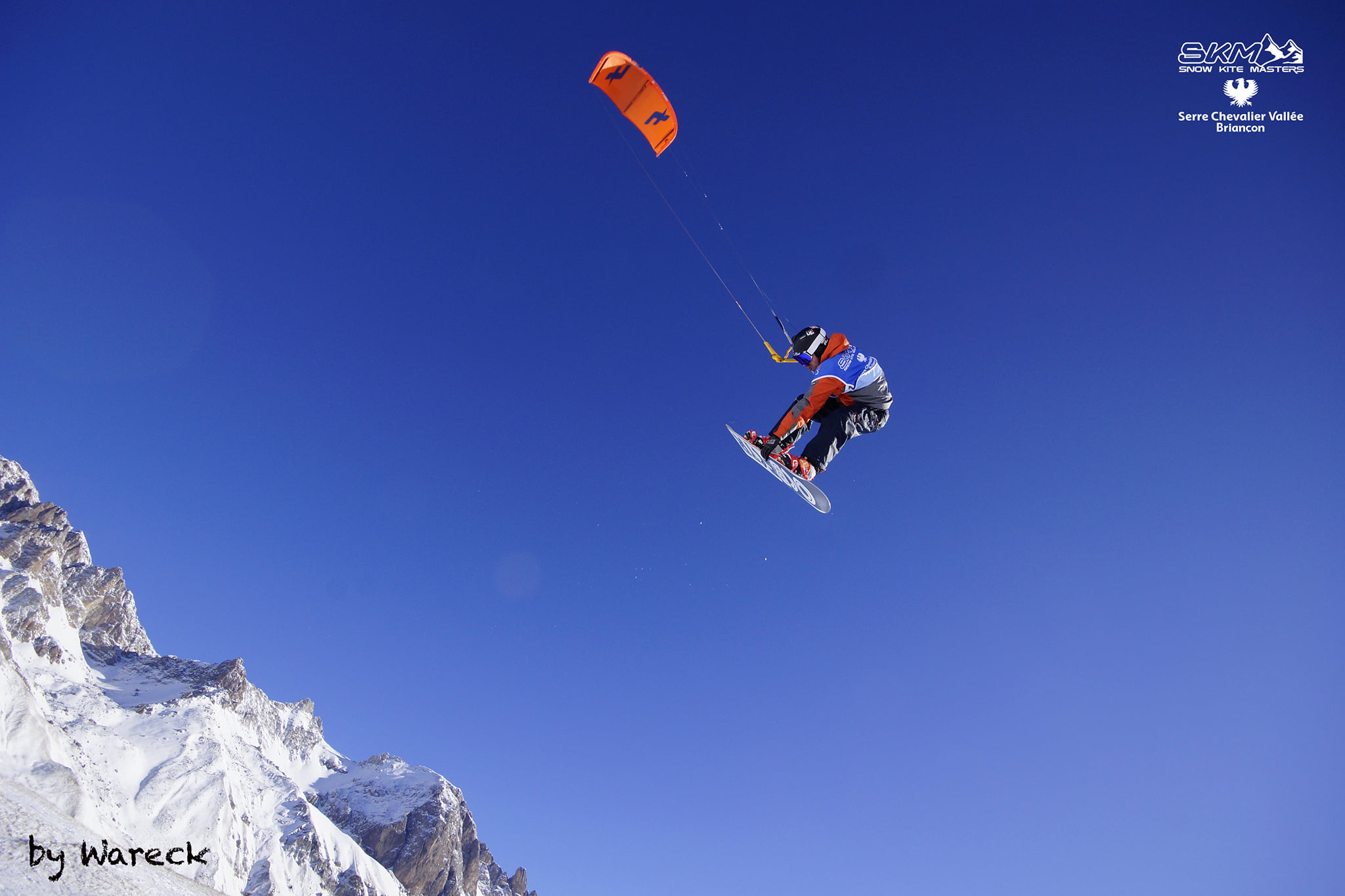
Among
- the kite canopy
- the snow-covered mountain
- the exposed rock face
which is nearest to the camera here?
the kite canopy

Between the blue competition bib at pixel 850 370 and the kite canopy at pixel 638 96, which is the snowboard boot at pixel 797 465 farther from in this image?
the kite canopy at pixel 638 96

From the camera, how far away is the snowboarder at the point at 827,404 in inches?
591

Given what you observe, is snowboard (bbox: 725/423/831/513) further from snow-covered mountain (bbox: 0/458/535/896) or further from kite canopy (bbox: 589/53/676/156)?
snow-covered mountain (bbox: 0/458/535/896)

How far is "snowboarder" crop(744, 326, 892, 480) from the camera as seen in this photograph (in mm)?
15016

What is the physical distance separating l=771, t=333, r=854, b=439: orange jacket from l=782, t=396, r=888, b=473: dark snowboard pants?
27 centimetres

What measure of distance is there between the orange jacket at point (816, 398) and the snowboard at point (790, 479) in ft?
2.74

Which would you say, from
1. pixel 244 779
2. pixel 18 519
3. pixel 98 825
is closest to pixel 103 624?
pixel 18 519

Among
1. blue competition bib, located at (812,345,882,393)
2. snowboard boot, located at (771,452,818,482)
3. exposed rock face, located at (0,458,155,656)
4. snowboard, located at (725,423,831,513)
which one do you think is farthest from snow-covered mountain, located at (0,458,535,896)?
blue competition bib, located at (812,345,882,393)

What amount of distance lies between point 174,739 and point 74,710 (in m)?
22.3

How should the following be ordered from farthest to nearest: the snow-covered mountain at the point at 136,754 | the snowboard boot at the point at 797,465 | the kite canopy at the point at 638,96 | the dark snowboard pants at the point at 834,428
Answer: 1. the snow-covered mountain at the point at 136,754
2. the kite canopy at the point at 638,96
3. the dark snowboard pants at the point at 834,428
4. the snowboard boot at the point at 797,465

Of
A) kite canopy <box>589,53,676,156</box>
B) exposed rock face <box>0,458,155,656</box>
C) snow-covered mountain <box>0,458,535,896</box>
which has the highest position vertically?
kite canopy <box>589,53,676,156</box>

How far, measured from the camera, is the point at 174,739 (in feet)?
512

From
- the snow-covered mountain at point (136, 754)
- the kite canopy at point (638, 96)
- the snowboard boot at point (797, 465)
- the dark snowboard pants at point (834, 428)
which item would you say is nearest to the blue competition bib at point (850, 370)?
the dark snowboard pants at point (834, 428)

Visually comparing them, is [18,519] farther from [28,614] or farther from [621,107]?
[621,107]
